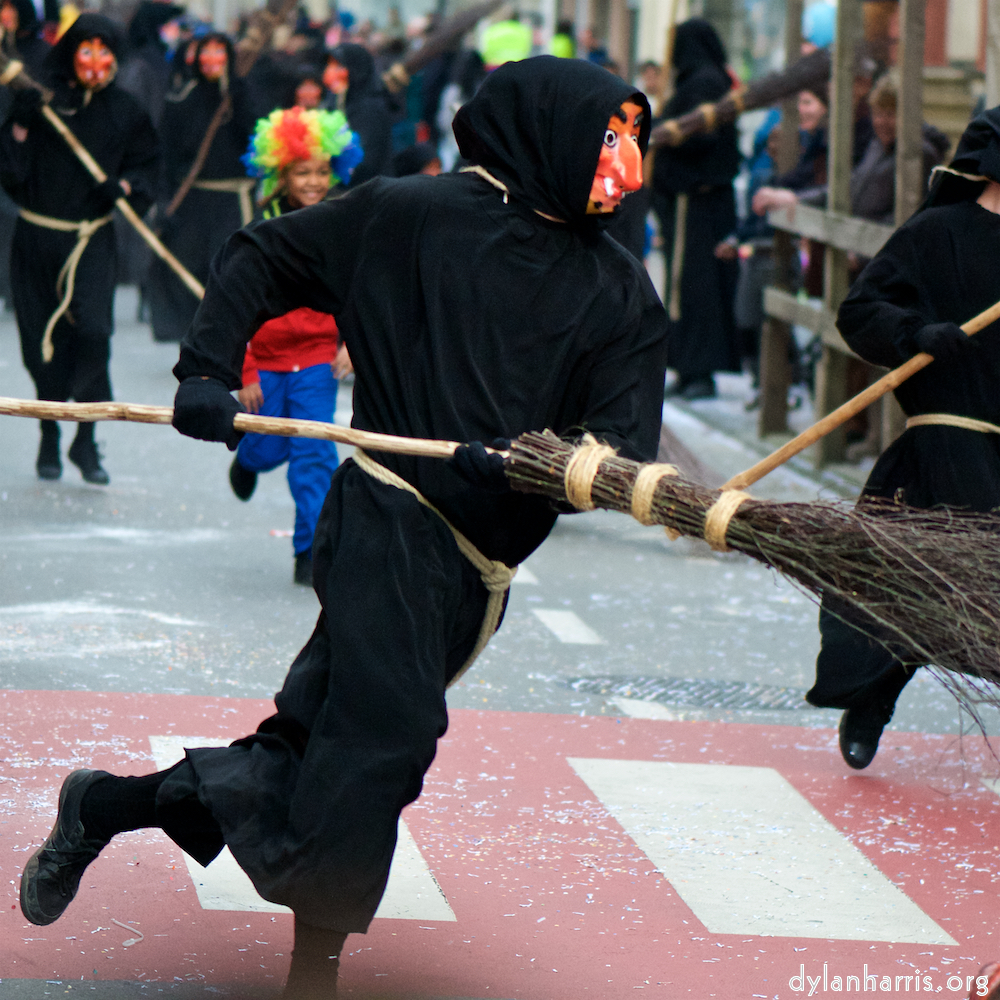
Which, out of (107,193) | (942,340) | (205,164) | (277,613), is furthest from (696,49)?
(942,340)

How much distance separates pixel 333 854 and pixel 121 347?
1157 cm

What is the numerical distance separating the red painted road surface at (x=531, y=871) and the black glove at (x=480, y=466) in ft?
3.50

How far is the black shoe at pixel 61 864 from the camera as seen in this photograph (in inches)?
151

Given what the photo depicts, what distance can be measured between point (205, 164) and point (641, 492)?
11.0m

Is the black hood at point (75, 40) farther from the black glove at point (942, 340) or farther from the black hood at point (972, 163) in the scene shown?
the black glove at point (942, 340)

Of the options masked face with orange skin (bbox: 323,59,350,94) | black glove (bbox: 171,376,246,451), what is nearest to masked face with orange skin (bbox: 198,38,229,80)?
masked face with orange skin (bbox: 323,59,350,94)

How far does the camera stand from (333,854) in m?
3.50

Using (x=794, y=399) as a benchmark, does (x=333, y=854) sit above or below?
above

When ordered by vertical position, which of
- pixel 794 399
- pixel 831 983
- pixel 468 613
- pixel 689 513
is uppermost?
pixel 689 513

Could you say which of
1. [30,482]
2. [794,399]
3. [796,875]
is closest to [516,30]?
[794,399]

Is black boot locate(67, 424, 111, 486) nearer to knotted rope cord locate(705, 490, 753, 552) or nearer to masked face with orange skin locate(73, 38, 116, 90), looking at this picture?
masked face with orange skin locate(73, 38, 116, 90)

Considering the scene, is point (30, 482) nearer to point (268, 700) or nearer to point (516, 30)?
point (268, 700)

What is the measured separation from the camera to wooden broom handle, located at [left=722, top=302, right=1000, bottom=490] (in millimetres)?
5098

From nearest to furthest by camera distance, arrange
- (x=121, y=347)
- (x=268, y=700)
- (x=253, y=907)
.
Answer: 1. (x=253, y=907)
2. (x=268, y=700)
3. (x=121, y=347)
